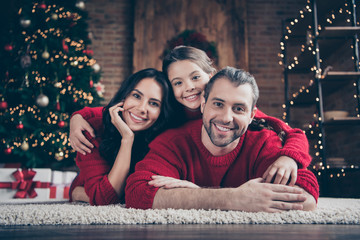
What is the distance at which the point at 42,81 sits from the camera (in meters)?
3.54

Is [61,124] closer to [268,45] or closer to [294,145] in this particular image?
[294,145]

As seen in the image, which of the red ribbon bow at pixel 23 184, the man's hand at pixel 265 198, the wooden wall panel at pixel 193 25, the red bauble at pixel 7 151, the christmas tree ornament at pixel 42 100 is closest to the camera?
the man's hand at pixel 265 198

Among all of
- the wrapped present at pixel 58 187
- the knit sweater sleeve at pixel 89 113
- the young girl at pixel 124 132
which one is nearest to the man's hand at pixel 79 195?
the young girl at pixel 124 132

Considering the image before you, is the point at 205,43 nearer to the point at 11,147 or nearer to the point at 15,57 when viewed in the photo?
the point at 15,57

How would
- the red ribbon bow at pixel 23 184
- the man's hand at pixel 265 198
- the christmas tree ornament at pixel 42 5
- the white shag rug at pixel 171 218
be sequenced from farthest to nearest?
the christmas tree ornament at pixel 42 5 → the red ribbon bow at pixel 23 184 → the man's hand at pixel 265 198 → the white shag rug at pixel 171 218

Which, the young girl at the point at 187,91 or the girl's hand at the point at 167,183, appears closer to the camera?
the girl's hand at the point at 167,183

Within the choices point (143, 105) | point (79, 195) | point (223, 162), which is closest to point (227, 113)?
point (223, 162)

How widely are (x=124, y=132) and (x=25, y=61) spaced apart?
2351mm

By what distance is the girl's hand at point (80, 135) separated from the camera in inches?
68.4

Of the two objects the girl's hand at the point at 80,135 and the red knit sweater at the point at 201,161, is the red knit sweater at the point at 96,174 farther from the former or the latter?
the red knit sweater at the point at 201,161

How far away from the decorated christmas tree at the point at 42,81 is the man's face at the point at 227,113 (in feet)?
7.77

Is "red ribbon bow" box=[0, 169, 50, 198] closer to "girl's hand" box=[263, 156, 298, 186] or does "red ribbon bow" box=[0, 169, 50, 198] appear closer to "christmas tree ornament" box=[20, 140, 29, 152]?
"christmas tree ornament" box=[20, 140, 29, 152]

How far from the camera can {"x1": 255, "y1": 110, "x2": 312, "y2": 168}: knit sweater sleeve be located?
1354 millimetres

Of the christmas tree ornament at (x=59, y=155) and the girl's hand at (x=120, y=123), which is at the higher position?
the girl's hand at (x=120, y=123)
